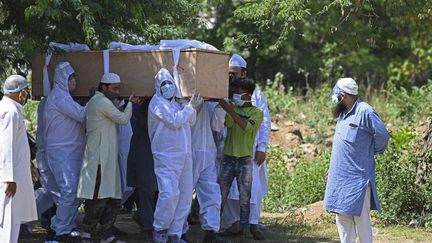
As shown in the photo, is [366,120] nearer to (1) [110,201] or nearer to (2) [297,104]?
(1) [110,201]

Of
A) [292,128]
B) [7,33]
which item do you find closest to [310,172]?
[292,128]

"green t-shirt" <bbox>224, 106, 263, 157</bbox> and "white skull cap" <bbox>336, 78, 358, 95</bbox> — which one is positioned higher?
"white skull cap" <bbox>336, 78, 358, 95</bbox>

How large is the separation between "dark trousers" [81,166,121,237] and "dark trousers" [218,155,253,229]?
1.19 meters

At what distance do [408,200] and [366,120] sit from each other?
3460 mm

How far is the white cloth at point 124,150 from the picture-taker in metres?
10.3

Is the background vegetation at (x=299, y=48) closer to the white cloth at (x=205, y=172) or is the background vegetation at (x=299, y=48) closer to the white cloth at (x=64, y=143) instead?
the white cloth at (x=64, y=143)

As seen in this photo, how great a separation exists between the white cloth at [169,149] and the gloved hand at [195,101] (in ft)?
0.18

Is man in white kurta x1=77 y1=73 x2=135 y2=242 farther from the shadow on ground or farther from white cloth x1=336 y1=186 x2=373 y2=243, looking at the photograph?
white cloth x1=336 y1=186 x2=373 y2=243

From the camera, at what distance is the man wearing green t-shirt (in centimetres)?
1002

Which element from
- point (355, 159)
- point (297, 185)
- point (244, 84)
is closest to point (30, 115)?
point (297, 185)

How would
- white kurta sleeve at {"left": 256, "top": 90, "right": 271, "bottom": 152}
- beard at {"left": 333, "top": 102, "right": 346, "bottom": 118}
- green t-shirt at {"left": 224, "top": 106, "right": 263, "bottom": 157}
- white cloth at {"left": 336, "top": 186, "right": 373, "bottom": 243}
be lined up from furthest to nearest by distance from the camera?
1. white kurta sleeve at {"left": 256, "top": 90, "right": 271, "bottom": 152}
2. green t-shirt at {"left": 224, "top": 106, "right": 263, "bottom": 157}
3. beard at {"left": 333, "top": 102, "right": 346, "bottom": 118}
4. white cloth at {"left": 336, "top": 186, "right": 373, "bottom": 243}

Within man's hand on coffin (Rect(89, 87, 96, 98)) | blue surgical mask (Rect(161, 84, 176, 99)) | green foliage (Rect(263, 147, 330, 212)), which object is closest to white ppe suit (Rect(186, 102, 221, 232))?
blue surgical mask (Rect(161, 84, 176, 99))

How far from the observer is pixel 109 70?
9.90 m

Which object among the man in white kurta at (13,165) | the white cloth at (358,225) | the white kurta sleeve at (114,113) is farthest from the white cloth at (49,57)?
the white cloth at (358,225)
